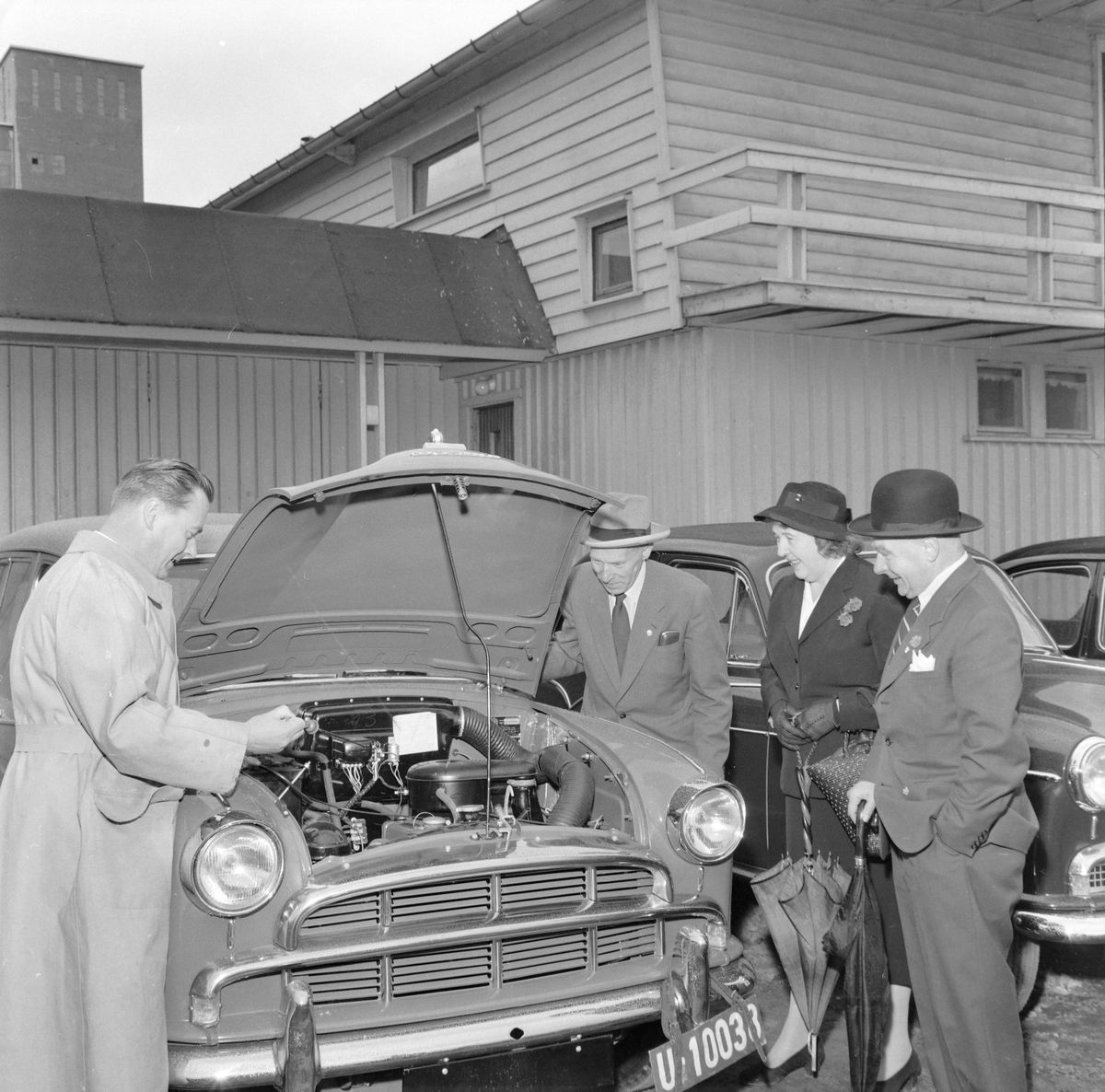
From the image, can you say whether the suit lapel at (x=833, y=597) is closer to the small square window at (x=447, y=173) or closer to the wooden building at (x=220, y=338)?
the wooden building at (x=220, y=338)

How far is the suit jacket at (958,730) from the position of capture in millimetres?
3217

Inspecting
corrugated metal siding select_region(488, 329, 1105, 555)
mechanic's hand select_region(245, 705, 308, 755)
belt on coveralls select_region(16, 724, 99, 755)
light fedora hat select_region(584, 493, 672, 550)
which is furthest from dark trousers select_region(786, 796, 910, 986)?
corrugated metal siding select_region(488, 329, 1105, 555)

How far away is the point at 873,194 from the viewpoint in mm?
11938

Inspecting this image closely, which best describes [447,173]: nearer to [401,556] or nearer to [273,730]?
[401,556]

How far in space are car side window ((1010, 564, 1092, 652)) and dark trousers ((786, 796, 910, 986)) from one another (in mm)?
2687

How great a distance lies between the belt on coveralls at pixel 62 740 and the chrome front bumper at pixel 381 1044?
0.78 meters

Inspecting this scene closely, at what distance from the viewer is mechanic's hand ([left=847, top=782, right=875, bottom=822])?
3570 millimetres

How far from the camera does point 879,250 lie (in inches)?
472

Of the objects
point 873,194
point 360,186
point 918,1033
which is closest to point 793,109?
point 873,194

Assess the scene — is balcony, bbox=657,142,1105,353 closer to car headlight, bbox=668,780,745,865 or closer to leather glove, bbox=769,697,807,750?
leather glove, bbox=769,697,807,750

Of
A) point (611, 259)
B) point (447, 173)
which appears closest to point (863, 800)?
point (611, 259)

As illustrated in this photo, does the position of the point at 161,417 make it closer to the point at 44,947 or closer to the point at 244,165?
the point at 244,165

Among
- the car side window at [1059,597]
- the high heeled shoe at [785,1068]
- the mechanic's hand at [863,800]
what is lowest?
the high heeled shoe at [785,1068]

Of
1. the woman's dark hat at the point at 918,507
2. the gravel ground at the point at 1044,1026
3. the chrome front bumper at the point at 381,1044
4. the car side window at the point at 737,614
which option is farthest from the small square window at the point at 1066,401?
the chrome front bumper at the point at 381,1044
